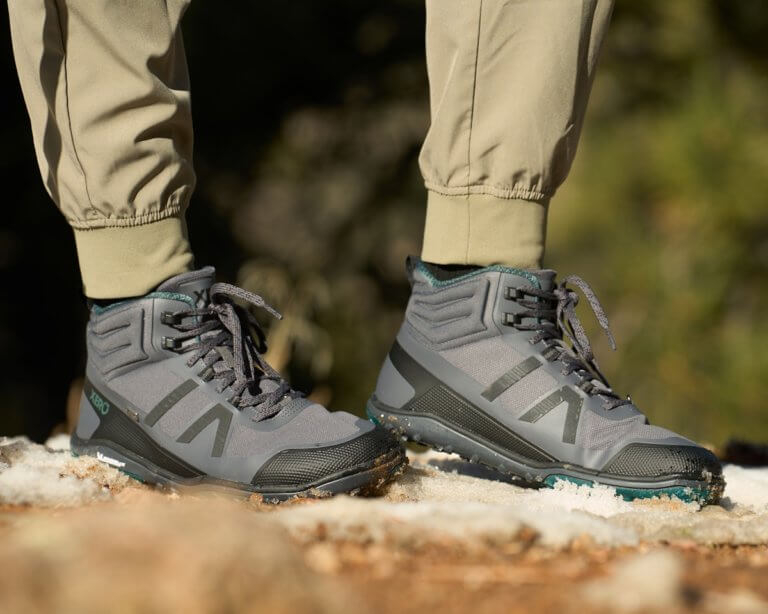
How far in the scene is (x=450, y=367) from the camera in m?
1.42

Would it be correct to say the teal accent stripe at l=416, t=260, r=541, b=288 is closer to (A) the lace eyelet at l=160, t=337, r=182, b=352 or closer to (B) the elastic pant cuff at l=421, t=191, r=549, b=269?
(B) the elastic pant cuff at l=421, t=191, r=549, b=269

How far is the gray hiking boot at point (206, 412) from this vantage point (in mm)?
1236

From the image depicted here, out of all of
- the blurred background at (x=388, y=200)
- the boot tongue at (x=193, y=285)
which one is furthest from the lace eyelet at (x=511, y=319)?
the blurred background at (x=388, y=200)

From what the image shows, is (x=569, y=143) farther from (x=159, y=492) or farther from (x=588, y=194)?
(x=588, y=194)

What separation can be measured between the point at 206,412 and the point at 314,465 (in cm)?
17

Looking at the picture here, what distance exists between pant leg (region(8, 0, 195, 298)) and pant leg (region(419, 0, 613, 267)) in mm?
366

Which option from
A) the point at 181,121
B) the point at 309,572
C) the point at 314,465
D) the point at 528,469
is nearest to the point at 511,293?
the point at 528,469

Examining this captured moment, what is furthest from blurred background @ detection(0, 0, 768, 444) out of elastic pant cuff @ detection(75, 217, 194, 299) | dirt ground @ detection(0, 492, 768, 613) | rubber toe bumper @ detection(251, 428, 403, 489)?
dirt ground @ detection(0, 492, 768, 613)

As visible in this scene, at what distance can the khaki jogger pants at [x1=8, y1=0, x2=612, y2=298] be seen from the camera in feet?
4.12

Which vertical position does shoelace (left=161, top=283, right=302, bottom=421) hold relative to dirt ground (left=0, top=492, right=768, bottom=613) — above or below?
below

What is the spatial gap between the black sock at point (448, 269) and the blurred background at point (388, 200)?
1689 mm

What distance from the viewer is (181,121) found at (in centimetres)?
134

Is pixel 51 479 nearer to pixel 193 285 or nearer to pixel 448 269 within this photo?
pixel 193 285

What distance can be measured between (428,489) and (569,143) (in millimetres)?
526
